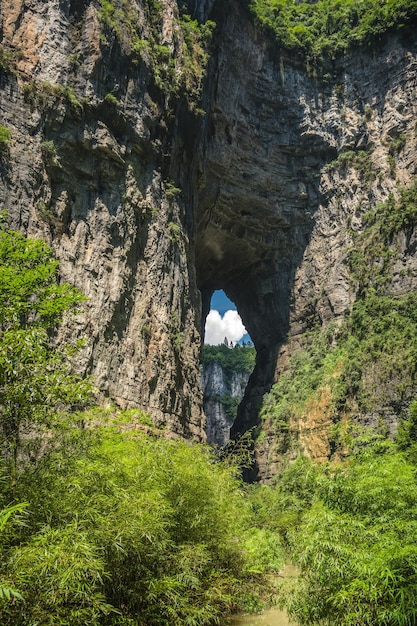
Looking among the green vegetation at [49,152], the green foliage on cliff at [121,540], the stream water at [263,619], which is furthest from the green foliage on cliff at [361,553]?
the green vegetation at [49,152]

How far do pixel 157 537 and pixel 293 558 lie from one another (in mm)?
2190

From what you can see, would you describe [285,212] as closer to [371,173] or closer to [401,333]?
[371,173]

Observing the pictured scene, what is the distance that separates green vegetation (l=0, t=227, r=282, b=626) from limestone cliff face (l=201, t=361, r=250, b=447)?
43697mm

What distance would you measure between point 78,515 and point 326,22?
1552 inches

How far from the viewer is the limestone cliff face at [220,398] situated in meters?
54.9

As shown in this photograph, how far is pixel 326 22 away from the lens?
3622 centimetres

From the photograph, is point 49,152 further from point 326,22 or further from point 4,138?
point 326,22

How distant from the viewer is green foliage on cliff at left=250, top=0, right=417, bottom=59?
3350 cm

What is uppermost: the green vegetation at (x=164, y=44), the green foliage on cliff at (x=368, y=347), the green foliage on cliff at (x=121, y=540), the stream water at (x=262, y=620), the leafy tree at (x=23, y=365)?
the green vegetation at (x=164, y=44)

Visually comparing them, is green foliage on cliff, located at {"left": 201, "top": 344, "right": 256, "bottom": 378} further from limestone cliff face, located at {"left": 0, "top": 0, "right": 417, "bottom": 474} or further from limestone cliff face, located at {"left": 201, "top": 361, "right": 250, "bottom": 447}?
limestone cliff face, located at {"left": 0, "top": 0, "right": 417, "bottom": 474}

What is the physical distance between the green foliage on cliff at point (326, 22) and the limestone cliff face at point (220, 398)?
120 ft

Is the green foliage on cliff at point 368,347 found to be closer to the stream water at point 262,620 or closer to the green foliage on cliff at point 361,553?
the stream water at point 262,620

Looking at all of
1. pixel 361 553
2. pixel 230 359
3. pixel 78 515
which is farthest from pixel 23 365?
pixel 230 359

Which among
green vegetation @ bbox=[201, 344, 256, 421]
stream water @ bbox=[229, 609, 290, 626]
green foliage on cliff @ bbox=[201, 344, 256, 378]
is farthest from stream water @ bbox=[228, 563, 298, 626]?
green foliage on cliff @ bbox=[201, 344, 256, 378]
